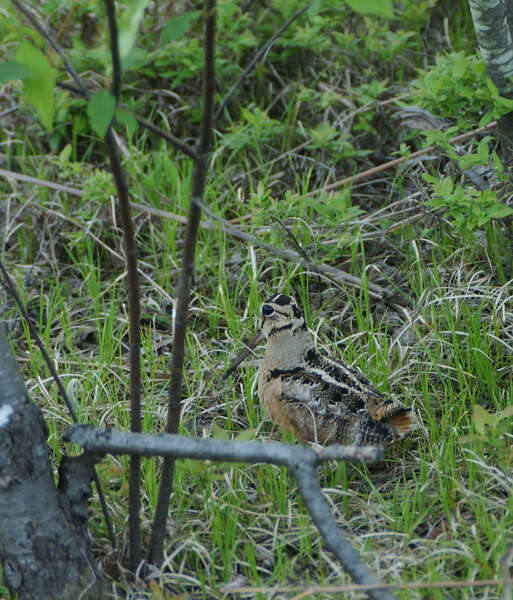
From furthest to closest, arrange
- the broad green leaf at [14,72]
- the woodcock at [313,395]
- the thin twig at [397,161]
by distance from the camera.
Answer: the thin twig at [397,161], the woodcock at [313,395], the broad green leaf at [14,72]

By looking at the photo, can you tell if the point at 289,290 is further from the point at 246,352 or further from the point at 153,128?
the point at 153,128

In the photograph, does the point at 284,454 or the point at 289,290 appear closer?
the point at 284,454

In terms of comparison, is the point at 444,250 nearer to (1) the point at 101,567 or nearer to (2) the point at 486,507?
(2) the point at 486,507

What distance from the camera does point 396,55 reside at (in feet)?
16.3

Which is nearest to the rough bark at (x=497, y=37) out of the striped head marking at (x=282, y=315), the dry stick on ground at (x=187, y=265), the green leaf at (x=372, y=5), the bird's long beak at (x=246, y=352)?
the striped head marking at (x=282, y=315)

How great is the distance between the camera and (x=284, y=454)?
7.11ft

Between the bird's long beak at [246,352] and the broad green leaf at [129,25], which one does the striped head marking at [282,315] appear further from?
the broad green leaf at [129,25]

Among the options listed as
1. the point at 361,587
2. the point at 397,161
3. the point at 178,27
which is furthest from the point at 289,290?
the point at 178,27

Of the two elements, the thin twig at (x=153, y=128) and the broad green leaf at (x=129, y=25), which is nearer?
the broad green leaf at (x=129, y=25)

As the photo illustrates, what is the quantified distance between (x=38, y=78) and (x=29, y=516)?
1181mm

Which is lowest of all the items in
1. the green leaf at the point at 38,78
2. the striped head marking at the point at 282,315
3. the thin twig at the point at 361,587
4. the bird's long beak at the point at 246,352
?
the bird's long beak at the point at 246,352

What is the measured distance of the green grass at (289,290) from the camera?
2539 millimetres

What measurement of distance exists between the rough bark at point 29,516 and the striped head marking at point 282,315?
3.70 ft

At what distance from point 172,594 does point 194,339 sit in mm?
1568
